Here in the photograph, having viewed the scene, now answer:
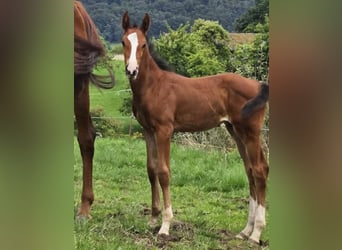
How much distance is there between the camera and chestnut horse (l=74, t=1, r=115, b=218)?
2352mm

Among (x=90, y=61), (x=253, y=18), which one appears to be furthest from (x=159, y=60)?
(x=253, y=18)

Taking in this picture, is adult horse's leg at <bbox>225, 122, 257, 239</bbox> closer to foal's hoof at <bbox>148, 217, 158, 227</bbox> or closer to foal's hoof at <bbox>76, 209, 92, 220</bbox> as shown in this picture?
foal's hoof at <bbox>148, 217, 158, 227</bbox>

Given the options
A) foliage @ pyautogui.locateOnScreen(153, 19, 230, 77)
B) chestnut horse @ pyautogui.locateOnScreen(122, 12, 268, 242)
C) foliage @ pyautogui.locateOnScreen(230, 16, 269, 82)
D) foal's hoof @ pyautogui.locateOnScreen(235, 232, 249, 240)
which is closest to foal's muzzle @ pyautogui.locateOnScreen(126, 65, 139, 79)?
chestnut horse @ pyautogui.locateOnScreen(122, 12, 268, 242)

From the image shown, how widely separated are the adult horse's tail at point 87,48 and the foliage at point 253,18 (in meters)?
0.58

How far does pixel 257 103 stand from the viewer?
225 centimetres

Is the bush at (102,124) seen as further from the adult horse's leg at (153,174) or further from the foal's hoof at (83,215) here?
the foal's hoof at (83,215)

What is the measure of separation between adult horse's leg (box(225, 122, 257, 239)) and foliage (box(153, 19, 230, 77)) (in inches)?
10.4

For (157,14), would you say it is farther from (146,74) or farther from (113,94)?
(113,94)

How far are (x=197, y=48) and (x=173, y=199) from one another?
66 cm
